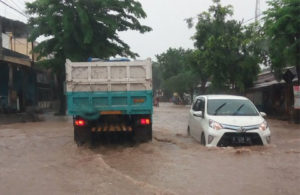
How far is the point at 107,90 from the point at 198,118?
2.72 metres

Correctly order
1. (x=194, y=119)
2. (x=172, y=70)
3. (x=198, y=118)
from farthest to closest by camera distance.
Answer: (x=172, y=70) < (x=194, y=119) < (x=198, y=118)

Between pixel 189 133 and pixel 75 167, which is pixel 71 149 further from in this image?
pixel 189 133

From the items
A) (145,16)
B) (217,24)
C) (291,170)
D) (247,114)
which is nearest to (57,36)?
(145,16)

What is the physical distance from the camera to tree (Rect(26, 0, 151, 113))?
24000mm

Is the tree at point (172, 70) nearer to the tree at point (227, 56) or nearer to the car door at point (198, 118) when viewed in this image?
the tree at point (227, 56)

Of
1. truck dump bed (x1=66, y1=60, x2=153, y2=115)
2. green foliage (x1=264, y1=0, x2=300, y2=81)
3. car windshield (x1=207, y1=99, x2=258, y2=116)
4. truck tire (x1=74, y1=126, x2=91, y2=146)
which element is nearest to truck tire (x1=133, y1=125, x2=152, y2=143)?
truck dump bed (x1=66, y1=60, x2=153, y2=115)

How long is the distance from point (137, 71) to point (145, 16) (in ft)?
50.2

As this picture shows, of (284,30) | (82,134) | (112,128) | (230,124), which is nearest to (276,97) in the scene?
(284,30)

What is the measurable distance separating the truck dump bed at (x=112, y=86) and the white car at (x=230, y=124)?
1.58 m

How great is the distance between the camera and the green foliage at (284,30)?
19.4m

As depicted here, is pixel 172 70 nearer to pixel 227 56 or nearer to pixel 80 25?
pixel 227 56

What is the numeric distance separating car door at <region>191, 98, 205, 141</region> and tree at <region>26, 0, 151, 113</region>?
11.8 meters

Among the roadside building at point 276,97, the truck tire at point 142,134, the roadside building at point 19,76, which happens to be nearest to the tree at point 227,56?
the roadside building at point 276,97

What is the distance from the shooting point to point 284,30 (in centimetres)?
1994
